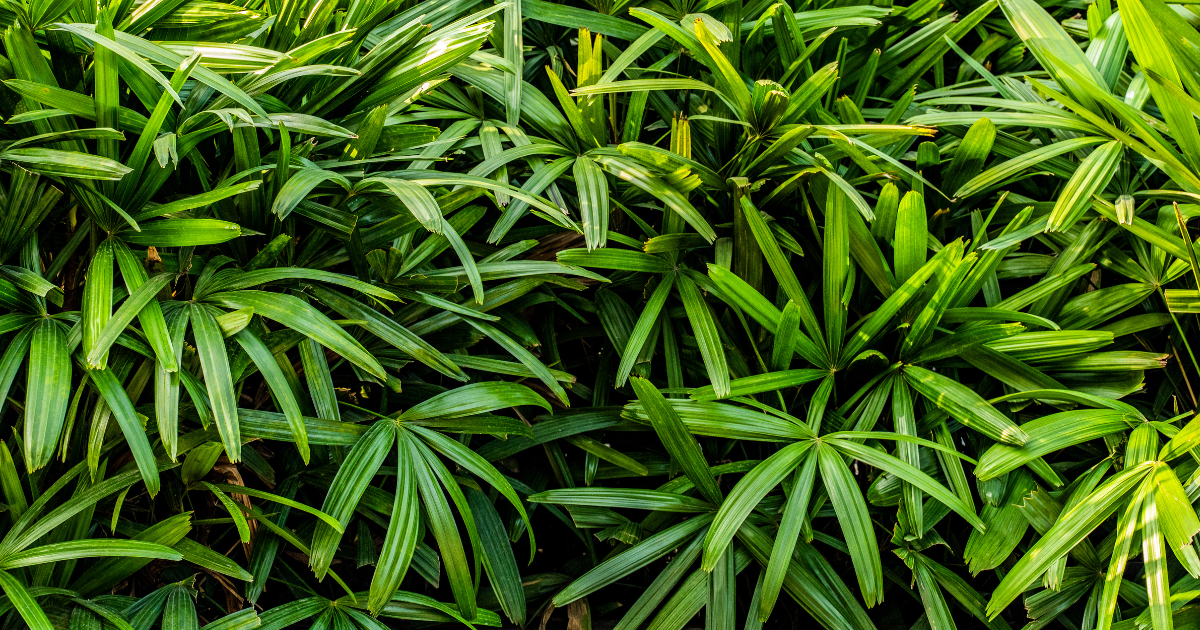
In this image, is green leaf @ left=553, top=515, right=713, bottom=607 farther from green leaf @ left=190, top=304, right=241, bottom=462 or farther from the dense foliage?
green leaf @ left=190, top=304, right=241, bottom=462

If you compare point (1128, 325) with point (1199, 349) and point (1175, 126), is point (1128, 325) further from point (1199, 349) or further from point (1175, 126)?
point (1175, 126)

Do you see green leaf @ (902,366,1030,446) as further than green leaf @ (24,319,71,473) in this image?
Yes

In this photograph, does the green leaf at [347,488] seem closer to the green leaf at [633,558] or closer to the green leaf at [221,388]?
the green leaf at [221,388]

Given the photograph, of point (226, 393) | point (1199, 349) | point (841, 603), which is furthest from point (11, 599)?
point (1199, 349)

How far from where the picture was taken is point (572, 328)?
1.45 meters

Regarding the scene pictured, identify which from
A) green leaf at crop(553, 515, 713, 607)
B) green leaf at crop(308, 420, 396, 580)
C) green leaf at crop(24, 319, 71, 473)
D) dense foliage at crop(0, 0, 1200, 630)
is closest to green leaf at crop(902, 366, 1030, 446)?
dense foliage at crop(0, 0, 1200, 630)

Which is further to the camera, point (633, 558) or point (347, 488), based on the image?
point (633, 558)

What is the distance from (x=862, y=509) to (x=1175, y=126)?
70cm

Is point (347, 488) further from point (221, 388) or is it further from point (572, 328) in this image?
point (572, 328)

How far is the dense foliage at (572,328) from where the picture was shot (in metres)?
1.03

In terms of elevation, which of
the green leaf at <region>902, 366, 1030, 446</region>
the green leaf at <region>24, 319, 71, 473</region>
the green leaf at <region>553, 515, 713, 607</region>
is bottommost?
the green leaf at <region>553, 515, 713, 607</region>

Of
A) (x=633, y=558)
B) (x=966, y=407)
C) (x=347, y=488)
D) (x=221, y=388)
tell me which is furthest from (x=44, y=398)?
(x=966, y=407)

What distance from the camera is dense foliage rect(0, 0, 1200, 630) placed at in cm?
103

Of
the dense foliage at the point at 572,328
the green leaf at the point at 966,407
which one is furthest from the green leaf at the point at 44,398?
the green leaf at the point at 966,407
